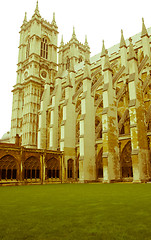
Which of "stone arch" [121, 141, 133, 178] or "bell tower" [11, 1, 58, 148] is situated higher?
"bell tower" [11, 1, 58, 148]

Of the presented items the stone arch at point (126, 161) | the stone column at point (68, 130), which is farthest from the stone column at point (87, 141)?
the stone arch at point (126, 161)

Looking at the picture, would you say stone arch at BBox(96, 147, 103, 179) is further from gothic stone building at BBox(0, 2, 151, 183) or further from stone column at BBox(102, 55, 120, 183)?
stone column at BBox(102, 55, 120, 183)

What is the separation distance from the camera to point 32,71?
40.8 metres

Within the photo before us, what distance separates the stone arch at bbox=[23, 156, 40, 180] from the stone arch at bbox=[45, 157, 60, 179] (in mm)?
1108

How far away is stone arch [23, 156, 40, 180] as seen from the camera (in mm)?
20312

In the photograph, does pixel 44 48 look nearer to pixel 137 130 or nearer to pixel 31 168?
pixel 31 168

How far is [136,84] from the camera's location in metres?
20.3

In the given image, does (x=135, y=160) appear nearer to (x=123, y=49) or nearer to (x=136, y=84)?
(x=136, y=84)

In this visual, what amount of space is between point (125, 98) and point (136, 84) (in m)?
4.80

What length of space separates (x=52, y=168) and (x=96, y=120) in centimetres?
976

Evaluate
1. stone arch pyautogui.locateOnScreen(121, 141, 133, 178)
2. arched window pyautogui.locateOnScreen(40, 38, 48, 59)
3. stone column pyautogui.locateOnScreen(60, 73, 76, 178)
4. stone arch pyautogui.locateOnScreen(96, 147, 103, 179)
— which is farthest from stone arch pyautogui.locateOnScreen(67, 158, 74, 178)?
arched window pyautogui.locateOnScreen(40, 38, 48, 59)

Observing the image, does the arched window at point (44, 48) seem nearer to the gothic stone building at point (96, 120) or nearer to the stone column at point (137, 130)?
the gothic stone building at point (96, 120)

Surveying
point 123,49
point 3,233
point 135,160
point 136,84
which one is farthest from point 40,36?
point 3,233

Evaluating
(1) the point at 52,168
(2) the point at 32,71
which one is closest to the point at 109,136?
(1) the point at 52,168
